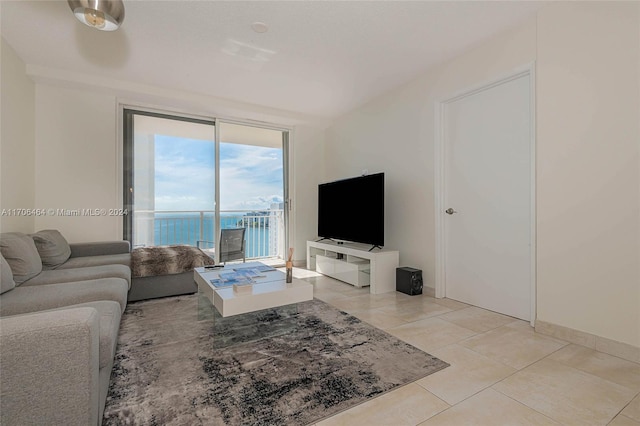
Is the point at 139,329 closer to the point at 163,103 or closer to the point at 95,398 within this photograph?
the point at 95,398

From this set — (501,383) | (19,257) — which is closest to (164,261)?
(19,257)

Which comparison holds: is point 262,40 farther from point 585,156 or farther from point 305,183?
point 585,156

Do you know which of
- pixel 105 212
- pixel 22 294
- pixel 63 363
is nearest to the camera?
pixel 63 363

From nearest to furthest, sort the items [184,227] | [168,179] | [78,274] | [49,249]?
[78,274]
[49,249]
[168,179]
[184,227]

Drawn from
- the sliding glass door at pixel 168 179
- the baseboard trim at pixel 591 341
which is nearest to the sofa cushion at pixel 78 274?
the sliding glass door at pixel 168 179

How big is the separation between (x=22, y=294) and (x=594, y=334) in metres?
3.80

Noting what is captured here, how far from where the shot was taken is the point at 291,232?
514 cm

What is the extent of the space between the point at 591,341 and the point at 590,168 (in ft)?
4.01

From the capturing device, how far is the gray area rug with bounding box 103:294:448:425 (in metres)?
1.41

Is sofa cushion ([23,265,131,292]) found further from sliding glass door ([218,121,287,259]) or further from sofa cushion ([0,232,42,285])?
sliding glass door ([218,121,287,259])

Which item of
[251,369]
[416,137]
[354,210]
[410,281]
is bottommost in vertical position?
[251,369]

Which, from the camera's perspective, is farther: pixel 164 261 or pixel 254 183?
pixel 254 183

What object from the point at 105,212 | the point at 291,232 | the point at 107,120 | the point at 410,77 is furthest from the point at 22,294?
the point at 410,77

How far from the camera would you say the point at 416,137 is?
11.6 ft
